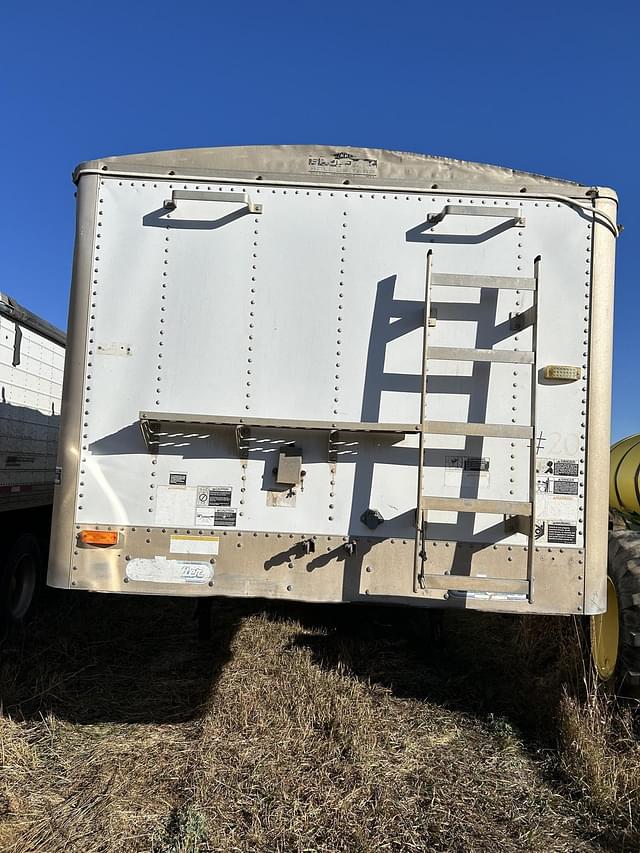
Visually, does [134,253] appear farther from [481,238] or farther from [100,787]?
[100,787]

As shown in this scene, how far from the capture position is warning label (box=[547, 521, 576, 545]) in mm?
3209

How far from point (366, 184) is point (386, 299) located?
0.67 m

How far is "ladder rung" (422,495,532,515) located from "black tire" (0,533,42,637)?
450cm

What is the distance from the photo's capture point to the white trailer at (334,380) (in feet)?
10.5

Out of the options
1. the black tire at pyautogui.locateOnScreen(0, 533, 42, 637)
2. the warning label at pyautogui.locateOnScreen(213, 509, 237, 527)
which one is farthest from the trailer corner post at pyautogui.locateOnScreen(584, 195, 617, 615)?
the black tire at pyautogui.locateOnScreen(0, 533, 42, 637)

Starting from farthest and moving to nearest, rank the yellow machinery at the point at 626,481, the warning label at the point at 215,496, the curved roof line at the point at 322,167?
the yellow machinery at the point at 626,481 → the curved roof line at the point at 322,167 → the warning label at the point at 215,496

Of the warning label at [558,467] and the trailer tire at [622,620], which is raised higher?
the warning label at [558,467]

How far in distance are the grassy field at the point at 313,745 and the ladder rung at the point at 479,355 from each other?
6.74ft

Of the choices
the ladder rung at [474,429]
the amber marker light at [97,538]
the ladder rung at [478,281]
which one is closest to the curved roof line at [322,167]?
the ladder rung at [478,281]

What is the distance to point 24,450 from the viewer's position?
6.18 m

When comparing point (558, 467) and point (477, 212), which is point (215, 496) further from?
point (477, 212)

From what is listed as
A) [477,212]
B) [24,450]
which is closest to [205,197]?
[477,212]

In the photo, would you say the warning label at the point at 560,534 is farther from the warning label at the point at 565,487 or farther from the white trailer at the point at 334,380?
the warning label at the point at 565,487

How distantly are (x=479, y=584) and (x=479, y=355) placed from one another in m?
1.16
